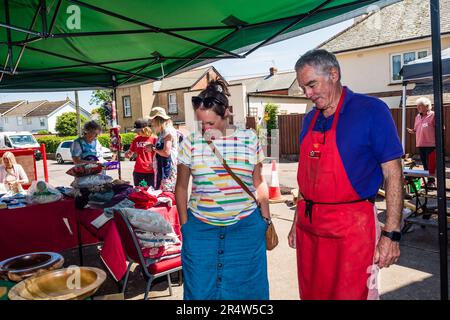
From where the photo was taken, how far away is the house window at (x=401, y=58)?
17.9m

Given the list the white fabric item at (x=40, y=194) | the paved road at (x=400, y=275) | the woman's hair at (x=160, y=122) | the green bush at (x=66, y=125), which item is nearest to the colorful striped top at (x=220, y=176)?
the paved road at (x=400, y=275)

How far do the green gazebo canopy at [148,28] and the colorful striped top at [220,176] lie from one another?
188cm

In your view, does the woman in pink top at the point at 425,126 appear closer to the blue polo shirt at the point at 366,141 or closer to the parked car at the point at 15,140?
the blue polo shirt at the point at 366,141

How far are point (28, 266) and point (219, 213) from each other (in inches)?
43.2

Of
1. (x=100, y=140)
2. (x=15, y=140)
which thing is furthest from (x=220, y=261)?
(x=15, y=140)

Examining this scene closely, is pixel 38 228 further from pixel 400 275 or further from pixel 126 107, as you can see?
pixel 126 107

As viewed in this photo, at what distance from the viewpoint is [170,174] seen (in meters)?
5.58

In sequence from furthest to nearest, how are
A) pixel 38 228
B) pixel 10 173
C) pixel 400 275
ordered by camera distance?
pixel 10 173 → pixel 38 228 → pixel 400 275

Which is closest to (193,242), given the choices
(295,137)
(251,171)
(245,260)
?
(245,260)

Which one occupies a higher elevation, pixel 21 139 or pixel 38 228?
pixel 21 139

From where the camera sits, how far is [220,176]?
7.66 ft

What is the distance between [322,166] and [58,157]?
23.0 metres

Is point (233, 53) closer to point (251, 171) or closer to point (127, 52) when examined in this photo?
point (127, 52)

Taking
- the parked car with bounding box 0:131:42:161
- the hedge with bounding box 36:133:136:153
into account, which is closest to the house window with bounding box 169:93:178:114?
the hedge with bounding box 36:133:136:153
